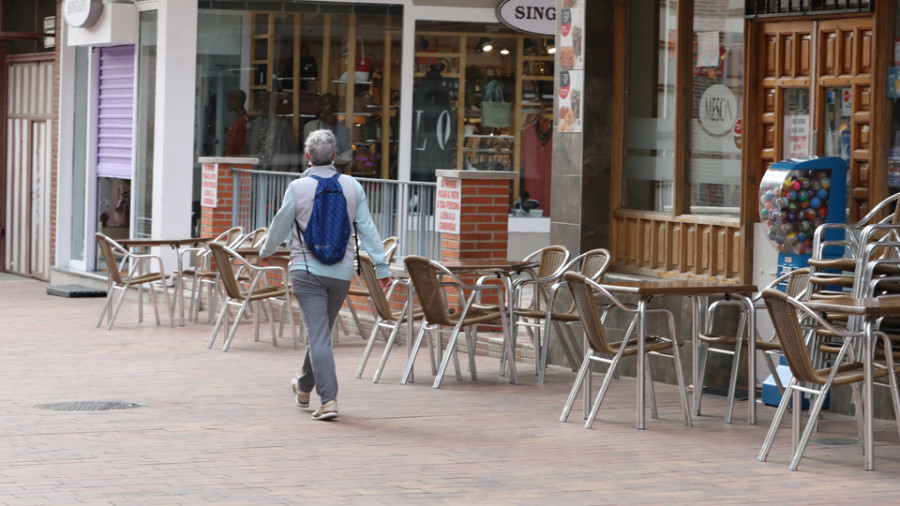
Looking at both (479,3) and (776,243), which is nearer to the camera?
(776,243)

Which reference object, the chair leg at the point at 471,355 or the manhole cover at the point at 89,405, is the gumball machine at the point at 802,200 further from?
the manhole cover at the point at 89,405

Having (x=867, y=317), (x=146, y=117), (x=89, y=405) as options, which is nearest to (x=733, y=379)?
(x=867, y=317)

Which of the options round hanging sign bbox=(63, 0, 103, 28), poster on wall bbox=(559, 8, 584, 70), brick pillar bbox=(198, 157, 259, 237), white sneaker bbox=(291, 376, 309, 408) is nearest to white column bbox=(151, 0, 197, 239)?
brick pillar bbox=(198, 157, 259, 237)

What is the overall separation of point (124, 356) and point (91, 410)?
2.78m

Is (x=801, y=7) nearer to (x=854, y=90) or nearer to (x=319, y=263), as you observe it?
(x=854, y=90)

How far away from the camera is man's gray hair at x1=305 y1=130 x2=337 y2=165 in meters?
8.49

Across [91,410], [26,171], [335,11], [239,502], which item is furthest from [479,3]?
[239,502]

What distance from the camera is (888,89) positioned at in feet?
29.2

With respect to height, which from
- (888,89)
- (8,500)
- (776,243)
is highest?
(888,89)

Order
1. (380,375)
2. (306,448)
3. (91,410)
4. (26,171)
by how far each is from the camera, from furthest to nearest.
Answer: (26,171)
(380,375)
(91,410)
(306,448)

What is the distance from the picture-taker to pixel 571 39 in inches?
433

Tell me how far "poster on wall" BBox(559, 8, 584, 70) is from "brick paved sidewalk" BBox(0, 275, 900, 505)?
225cm

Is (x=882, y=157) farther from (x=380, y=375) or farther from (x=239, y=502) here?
(x=239, y=502)

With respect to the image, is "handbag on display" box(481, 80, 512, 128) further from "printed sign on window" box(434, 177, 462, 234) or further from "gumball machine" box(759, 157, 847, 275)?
"gumball machine" box(759, 157, 847, 275)
